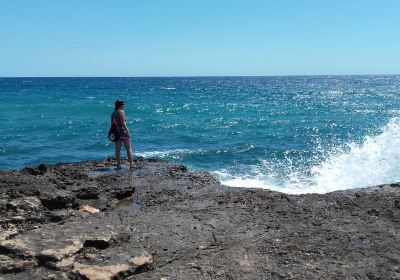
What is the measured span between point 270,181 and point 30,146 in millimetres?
10937

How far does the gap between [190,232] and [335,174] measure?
29.0 ft

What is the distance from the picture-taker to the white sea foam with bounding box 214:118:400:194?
1230cm

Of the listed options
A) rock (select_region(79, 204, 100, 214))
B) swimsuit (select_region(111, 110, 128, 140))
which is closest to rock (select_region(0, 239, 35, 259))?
rock (select_region(79, 204, 100, 214))

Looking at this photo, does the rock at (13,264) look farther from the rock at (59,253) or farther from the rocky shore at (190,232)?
the rock at (59,253)

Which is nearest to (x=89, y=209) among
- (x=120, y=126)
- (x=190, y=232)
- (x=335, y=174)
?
(x=190, y=232)

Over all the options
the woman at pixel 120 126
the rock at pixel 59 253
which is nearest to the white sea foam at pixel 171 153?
the woman at pixel 120 126

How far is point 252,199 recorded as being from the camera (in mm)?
7324

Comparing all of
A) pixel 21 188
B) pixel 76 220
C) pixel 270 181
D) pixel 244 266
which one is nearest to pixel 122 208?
pixel 76 220

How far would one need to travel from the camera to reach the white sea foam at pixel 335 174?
40.3ft

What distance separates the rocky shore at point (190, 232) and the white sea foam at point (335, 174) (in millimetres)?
4135

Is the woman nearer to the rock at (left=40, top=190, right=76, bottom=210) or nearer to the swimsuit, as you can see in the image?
the swimsuit

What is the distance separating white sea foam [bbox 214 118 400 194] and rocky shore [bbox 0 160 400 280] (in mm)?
4135

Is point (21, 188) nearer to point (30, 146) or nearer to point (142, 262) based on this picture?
point (142, 262)

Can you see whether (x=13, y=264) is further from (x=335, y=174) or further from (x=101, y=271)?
(x=335, y=174)
